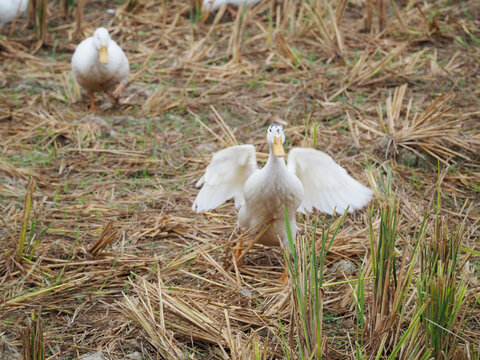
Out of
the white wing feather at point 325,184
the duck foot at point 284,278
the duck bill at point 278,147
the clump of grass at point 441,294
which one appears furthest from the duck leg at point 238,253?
the clump of grass at point 441,294

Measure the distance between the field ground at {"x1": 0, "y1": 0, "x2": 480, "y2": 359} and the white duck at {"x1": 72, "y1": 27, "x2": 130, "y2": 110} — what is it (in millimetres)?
216

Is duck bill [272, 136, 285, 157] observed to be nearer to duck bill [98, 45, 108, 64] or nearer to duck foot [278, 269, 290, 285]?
duck foot [278, 269, 290, 285]

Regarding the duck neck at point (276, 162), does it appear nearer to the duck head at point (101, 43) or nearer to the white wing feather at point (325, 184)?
the white wing feather at point (325, 184)

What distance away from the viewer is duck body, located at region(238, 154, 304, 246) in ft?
10.9

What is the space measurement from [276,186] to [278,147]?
0.77ft

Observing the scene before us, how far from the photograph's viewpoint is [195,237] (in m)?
3.85

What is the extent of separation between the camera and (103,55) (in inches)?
225

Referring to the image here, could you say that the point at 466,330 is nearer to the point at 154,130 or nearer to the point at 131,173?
the point at 131,173

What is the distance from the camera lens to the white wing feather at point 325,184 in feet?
11.6

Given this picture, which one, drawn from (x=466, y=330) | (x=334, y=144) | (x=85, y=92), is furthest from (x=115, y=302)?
(x=85, y=92)

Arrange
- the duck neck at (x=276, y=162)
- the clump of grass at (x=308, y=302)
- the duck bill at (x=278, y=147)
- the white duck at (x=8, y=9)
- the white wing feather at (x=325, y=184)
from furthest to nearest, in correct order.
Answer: the white duck at (x=8, y=9) → the white wing feather at (x=325, y=184) → the duck neck at (x=276, y=162) → the duck bill at (x=278, y=147) → the clump of grass at (x=308, y=302)

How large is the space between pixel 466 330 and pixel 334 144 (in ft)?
7.52

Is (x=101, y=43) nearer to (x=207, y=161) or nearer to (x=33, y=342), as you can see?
(x=207, y=161)

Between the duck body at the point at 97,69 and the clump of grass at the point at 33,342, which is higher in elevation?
the clump of grass at the point at 33,342
